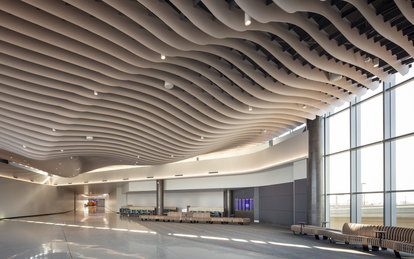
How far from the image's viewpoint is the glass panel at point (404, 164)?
11.6 meters

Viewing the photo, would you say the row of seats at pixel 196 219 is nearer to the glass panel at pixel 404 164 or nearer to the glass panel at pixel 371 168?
the glass panel at pixel 371 168

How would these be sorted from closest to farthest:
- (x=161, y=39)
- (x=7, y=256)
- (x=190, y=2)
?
(x=190, y=2) < (x=161, y=39) < (x=7, y=256)

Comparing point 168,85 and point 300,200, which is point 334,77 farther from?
point 300,200

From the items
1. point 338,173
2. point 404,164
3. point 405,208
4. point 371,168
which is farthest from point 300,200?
point 404,164

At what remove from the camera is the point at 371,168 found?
536 inches

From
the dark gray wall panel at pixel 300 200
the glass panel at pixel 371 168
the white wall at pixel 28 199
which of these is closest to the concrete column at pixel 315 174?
the dark gray wall panel at pixel 300 200

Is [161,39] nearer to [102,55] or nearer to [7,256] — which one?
[102,55]

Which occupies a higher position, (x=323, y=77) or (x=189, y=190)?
(x=323, y=77)

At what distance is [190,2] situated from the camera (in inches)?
228

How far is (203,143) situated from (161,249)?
8616 mm

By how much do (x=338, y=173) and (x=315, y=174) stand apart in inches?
40.3

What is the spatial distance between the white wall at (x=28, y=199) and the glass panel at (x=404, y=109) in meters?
28.4

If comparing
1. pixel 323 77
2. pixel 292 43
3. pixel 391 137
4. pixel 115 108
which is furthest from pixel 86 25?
pixel 391 137

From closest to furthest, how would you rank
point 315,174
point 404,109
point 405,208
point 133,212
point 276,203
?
1. point 404,109
2. point 315,174
3. point 405,208
4. point 276,203
5. point 133,212
